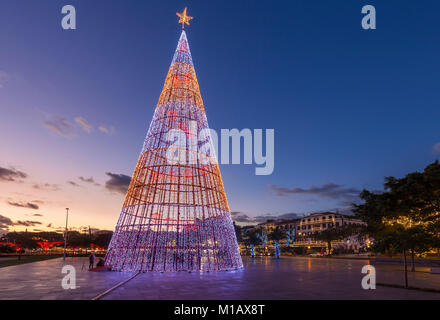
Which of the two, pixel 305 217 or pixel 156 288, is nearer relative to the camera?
pixel 156 288

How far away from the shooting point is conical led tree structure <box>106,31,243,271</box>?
20.2m

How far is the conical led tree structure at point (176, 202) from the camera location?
794 inches

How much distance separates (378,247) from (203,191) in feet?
37.4

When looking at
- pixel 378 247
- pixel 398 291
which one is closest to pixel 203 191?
pixel 378 247

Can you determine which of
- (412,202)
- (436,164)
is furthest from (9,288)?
(436,164)

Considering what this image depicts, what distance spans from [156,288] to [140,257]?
782 cm

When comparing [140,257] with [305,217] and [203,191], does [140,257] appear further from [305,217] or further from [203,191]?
[305,217]

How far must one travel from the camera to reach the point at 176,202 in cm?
2119
